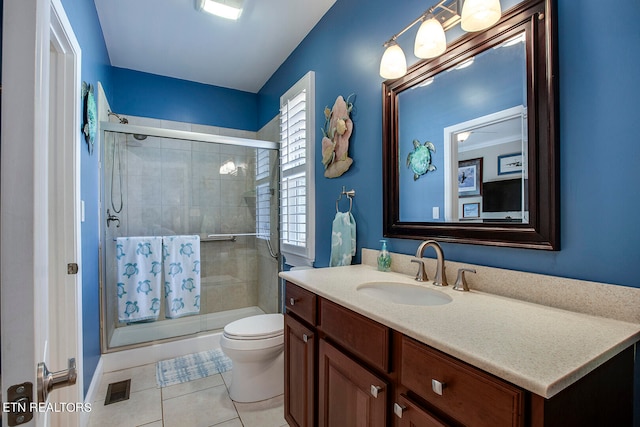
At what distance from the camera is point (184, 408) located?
1.86 metres

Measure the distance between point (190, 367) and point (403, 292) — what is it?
2005 mm

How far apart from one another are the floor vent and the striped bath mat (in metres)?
0.20

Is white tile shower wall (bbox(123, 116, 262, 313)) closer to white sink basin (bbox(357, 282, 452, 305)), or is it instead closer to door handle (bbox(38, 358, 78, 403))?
white sink basin (bbox(357, 282, 452, 305))

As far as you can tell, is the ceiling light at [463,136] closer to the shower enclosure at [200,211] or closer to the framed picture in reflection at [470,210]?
the framed picture in reflection at [470,210]

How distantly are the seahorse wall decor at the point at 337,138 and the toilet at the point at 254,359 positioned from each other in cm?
117

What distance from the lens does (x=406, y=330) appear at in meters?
0.83

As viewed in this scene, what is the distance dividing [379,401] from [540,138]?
1.01 m

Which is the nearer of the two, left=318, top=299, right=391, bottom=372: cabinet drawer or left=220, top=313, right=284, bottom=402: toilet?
left=318, top=299, right=391, bottom=372: cabinet drawer

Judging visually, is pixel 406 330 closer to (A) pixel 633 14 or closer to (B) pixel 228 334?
(A) pixel 633 14

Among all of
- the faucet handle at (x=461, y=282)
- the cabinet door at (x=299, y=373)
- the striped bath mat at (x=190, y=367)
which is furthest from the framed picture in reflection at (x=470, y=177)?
the striped bath mat at (x=190, y=367)

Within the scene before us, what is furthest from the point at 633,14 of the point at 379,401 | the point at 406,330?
the point at 379,401

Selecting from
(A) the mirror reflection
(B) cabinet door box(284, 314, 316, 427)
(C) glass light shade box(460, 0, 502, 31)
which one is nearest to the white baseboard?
(B) cabinet door box(284, 314, 316, 427)

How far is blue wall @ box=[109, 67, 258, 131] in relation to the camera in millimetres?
3045

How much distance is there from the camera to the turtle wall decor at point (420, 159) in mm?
1404
